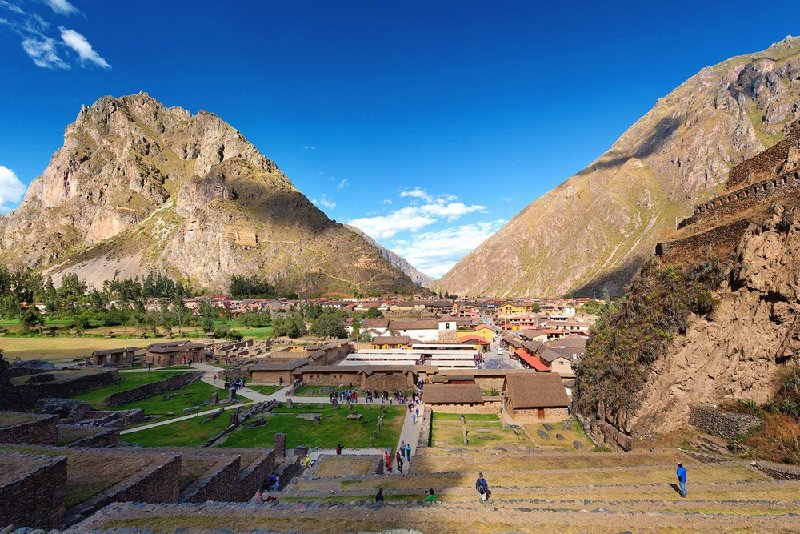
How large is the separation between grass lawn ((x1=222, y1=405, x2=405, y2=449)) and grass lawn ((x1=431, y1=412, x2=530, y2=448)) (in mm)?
3163

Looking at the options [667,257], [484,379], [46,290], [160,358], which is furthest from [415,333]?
[46,290]

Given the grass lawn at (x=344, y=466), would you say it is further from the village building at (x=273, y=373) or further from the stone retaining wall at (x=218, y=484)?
the village building at (x=273, y=373)

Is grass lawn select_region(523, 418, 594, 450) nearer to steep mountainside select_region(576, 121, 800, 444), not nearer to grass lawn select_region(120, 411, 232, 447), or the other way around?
steep mountainside select_region(576, 121, 800, 444)

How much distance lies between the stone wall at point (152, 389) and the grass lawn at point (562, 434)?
36.7 metres

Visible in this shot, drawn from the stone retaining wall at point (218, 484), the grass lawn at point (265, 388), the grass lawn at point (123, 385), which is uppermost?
the stone retaining wall at point (218, 484)

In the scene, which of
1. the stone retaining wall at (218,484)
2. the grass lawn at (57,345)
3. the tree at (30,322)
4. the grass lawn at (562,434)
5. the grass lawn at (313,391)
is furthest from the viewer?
the tree at (30,322)

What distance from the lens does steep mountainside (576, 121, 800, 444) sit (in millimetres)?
18109

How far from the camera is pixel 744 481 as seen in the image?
50.1ft

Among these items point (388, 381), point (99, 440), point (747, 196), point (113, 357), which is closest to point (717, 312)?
point (747, 196)

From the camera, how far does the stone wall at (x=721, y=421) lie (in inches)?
699

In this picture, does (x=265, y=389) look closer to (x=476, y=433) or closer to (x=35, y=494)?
(x=476, y=433)

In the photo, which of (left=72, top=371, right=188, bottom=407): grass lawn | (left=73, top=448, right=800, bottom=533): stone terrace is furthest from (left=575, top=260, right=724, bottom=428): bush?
(left=72, top=371, right=188, bottom=407): grass lawn

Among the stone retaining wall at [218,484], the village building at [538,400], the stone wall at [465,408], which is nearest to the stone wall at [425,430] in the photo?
the stone wall at [465,408]

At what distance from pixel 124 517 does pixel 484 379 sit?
117ft
